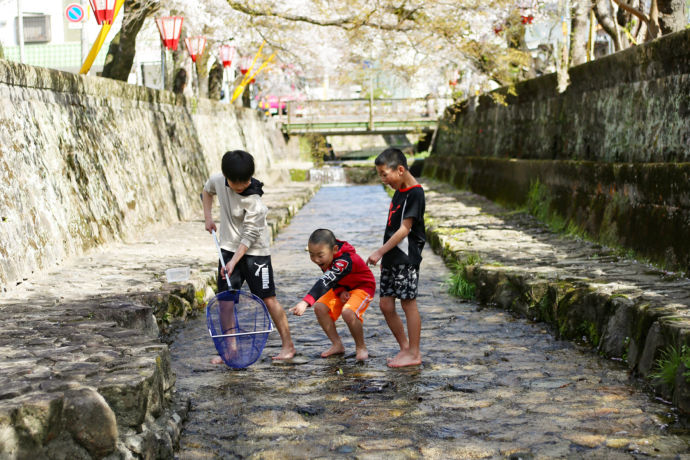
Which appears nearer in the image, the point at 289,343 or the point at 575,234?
the point at 289,343

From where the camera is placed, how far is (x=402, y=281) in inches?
225

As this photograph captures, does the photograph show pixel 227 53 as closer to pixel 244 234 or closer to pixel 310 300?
pixel 244 234

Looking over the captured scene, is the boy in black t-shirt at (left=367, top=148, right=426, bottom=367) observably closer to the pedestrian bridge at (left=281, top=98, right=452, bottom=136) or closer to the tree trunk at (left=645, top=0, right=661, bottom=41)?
the tree trunk at (left=645, top=0, right=661, bottom=41)

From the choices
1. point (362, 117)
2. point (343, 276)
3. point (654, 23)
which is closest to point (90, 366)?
point (343, 276)

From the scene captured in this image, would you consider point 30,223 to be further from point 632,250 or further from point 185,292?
point 632,250

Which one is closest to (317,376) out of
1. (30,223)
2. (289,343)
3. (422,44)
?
(289,343)

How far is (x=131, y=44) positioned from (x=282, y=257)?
19.7 feet

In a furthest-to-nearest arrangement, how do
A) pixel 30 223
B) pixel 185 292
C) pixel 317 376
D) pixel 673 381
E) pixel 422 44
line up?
pixel 422 44 → pixel 30 223 → pixel 185 292 → pixel 317 376 → pixel 673 381

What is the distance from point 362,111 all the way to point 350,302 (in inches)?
1361

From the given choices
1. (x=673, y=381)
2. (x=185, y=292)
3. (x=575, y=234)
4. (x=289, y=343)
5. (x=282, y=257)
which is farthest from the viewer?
(x=282, y=257)

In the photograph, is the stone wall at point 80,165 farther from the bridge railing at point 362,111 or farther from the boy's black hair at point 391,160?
the bridge railing at point 362,111

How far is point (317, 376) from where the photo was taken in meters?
5.52

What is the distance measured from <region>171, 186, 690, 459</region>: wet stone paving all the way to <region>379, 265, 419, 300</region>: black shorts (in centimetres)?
51

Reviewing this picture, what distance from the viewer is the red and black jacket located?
220 inches
